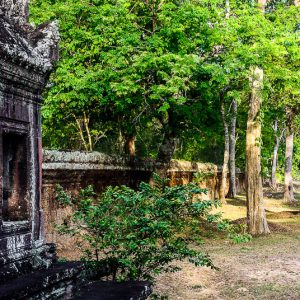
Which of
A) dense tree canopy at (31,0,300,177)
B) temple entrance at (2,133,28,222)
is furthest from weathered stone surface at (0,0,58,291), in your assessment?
dense tree canopy at (31,0,300,177)

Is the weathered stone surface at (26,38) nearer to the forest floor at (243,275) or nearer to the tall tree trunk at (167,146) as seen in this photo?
the forest floor at (243,275)

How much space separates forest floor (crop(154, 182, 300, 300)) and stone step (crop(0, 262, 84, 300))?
1.82m

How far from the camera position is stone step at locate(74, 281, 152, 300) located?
4.56 m

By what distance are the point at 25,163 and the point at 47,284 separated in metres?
1.19

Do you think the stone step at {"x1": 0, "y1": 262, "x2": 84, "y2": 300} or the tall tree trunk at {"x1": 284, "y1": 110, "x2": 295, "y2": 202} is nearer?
the stone step at {"x1": 0, "y1": 262, "x2": 84, "y2": 300}

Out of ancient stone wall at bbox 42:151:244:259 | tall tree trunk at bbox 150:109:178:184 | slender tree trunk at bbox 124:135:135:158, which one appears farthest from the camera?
slender tree trunk at bbox 124:135:135:158

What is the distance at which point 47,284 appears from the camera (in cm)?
424

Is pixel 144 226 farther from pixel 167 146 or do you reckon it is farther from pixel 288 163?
pixel 288 163

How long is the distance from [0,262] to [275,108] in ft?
55.9

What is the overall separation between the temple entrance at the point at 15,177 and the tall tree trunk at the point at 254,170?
10.9m

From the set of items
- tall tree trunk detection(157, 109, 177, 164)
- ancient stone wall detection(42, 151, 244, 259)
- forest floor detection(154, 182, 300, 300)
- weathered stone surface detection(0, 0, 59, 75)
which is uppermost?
weathered stone surface detection(0, 0, 59, 75)

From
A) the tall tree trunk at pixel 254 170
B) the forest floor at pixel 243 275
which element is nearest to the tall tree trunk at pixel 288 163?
the tall tree trunk at pixel 254 170

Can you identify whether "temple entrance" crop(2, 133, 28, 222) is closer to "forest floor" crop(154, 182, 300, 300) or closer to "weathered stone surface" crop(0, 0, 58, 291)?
"weathered stone surface" crop(0, 0, 58, 291)

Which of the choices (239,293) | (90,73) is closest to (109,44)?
(90,73)
